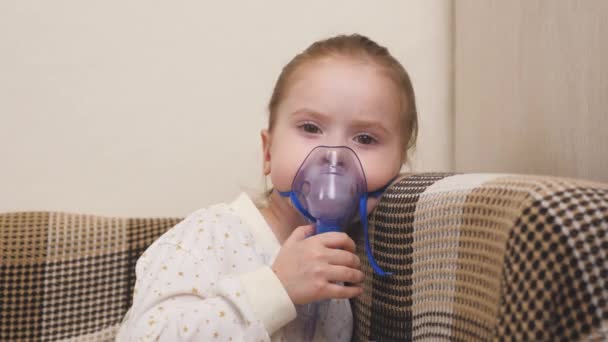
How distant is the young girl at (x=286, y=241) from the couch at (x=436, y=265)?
0.27 ft

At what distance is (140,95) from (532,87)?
0.82 metres

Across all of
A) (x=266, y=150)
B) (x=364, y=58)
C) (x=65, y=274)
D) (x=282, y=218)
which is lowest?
(x=65, y=274)

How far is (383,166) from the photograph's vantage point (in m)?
0.80

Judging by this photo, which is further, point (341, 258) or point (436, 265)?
point (341, 258)

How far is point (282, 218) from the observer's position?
866mm

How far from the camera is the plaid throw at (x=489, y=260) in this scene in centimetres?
38

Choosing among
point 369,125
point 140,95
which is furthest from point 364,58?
point 140,95

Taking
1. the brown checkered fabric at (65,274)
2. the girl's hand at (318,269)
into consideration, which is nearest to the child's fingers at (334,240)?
the girl's hand at (318,269)

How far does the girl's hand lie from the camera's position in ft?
2.16

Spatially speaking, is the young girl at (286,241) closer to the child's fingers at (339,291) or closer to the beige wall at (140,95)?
the child's fingers at (339,291)

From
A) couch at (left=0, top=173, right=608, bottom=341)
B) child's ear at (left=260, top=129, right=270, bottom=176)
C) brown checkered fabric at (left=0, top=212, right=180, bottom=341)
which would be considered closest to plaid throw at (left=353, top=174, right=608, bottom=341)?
couch at (left=0, top=173, right=608, bottom=341)

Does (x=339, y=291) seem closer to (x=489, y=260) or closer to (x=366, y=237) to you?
(x=366, y=237)

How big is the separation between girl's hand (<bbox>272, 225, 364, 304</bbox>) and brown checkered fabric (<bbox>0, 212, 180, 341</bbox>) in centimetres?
42

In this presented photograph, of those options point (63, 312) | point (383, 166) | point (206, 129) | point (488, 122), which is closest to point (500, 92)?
point (488, 122)
